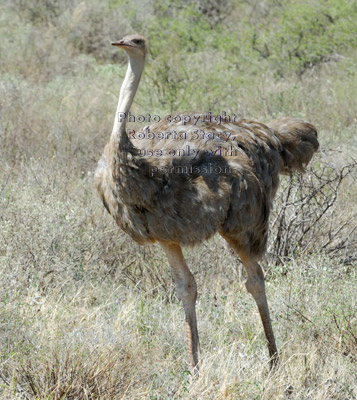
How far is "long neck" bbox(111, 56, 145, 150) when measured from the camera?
3389 millimetres

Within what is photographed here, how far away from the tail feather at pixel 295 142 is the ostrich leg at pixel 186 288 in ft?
2.86

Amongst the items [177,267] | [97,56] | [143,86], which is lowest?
[97,56]

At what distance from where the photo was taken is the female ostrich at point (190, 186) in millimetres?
3494

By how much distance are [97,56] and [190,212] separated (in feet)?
34.9

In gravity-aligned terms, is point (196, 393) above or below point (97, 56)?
above

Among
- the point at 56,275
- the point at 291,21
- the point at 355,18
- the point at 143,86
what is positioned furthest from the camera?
the point at 291,21

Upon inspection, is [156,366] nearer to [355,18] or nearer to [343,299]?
[343,299]

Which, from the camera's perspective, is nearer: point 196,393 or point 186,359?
point 196,393

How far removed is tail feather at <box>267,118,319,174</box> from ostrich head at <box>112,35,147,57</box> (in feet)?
3.94

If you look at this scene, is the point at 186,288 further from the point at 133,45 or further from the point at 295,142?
the point at 133,45

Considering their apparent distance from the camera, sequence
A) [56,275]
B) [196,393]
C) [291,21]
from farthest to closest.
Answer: [291,21] → [56,275] → [196,393]

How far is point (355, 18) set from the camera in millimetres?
10039

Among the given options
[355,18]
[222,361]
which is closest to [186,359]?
[222,361]

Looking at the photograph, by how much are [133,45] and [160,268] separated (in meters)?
2.01
